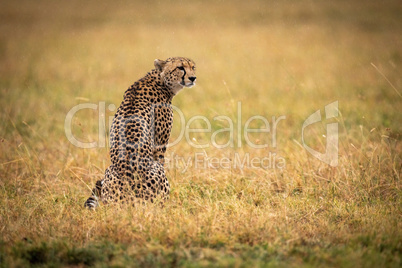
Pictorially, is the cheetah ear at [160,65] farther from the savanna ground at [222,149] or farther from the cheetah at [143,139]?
the savanna ground at [222,149]

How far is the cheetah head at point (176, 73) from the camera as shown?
15.5ft

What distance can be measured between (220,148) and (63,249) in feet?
10.7

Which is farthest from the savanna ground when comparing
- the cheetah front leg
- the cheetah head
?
the cheetah head

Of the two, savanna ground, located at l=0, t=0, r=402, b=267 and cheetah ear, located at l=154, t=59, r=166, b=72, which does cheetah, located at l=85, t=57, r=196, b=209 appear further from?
savanna ground, located at l=0, t=0, r=402, b=267

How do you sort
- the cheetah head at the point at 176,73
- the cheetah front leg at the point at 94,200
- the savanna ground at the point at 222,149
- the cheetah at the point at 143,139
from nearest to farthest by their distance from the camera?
1. the savanna ground at the point at 222,149
2. the cheetah at the point at 143,139
3. the cheetah front leg at the point at 94,200
4. the cheetah head at the point at 176,73

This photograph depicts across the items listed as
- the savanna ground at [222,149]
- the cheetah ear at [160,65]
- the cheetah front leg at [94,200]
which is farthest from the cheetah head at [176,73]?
the cheetah front leg at [94,200]

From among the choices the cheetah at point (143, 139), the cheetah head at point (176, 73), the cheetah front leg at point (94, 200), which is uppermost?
the cheetah head at point (176, 73)

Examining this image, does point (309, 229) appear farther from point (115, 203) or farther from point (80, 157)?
point (80, 157)

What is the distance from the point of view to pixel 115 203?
4.12 m

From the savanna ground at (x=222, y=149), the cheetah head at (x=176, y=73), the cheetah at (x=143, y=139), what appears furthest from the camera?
the cheetah head at (x=176, y=73)

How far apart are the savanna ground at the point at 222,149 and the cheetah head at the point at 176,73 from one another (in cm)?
110

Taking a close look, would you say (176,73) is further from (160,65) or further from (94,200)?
(94,200)

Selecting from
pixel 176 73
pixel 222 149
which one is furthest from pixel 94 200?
pixel 222 149

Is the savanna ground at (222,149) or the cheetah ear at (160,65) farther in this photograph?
the cheetah ear at (160,65)
